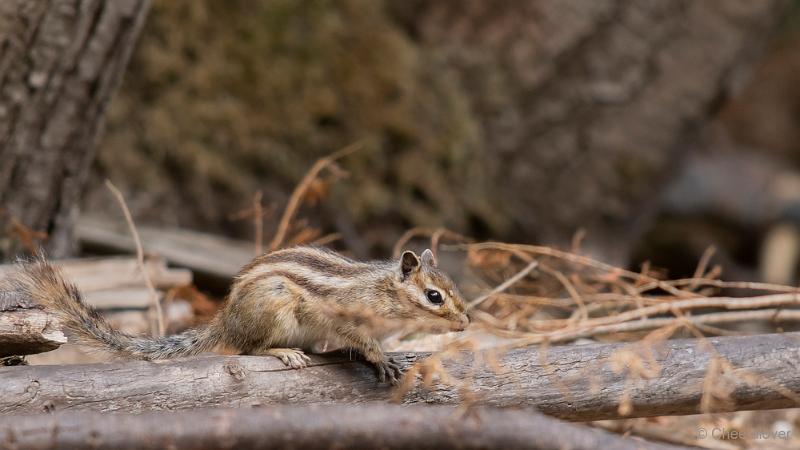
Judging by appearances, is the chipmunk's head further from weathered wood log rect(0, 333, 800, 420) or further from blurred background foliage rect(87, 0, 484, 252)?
blurred background foliage rect(87, 0, 484, 252)

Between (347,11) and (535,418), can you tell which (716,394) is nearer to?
(535,418)

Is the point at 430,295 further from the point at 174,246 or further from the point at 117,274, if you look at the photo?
the point at 174,246

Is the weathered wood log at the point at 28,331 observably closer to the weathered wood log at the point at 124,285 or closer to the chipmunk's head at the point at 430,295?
the weathered wood log at the point at 124,285

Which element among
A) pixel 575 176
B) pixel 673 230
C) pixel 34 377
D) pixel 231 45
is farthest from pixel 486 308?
pixel 673 230

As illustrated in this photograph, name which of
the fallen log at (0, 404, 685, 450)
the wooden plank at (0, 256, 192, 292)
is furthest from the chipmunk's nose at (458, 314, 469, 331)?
the wooden plank at (0, 256, 192, 292)

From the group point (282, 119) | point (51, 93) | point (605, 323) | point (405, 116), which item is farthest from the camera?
point (405, 116)

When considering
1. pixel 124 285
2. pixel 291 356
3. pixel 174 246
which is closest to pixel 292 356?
pixel 291 356

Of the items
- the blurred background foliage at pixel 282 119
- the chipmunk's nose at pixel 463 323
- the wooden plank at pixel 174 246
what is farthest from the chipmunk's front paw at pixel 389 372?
the blurred background foliage at pixel 282 119
